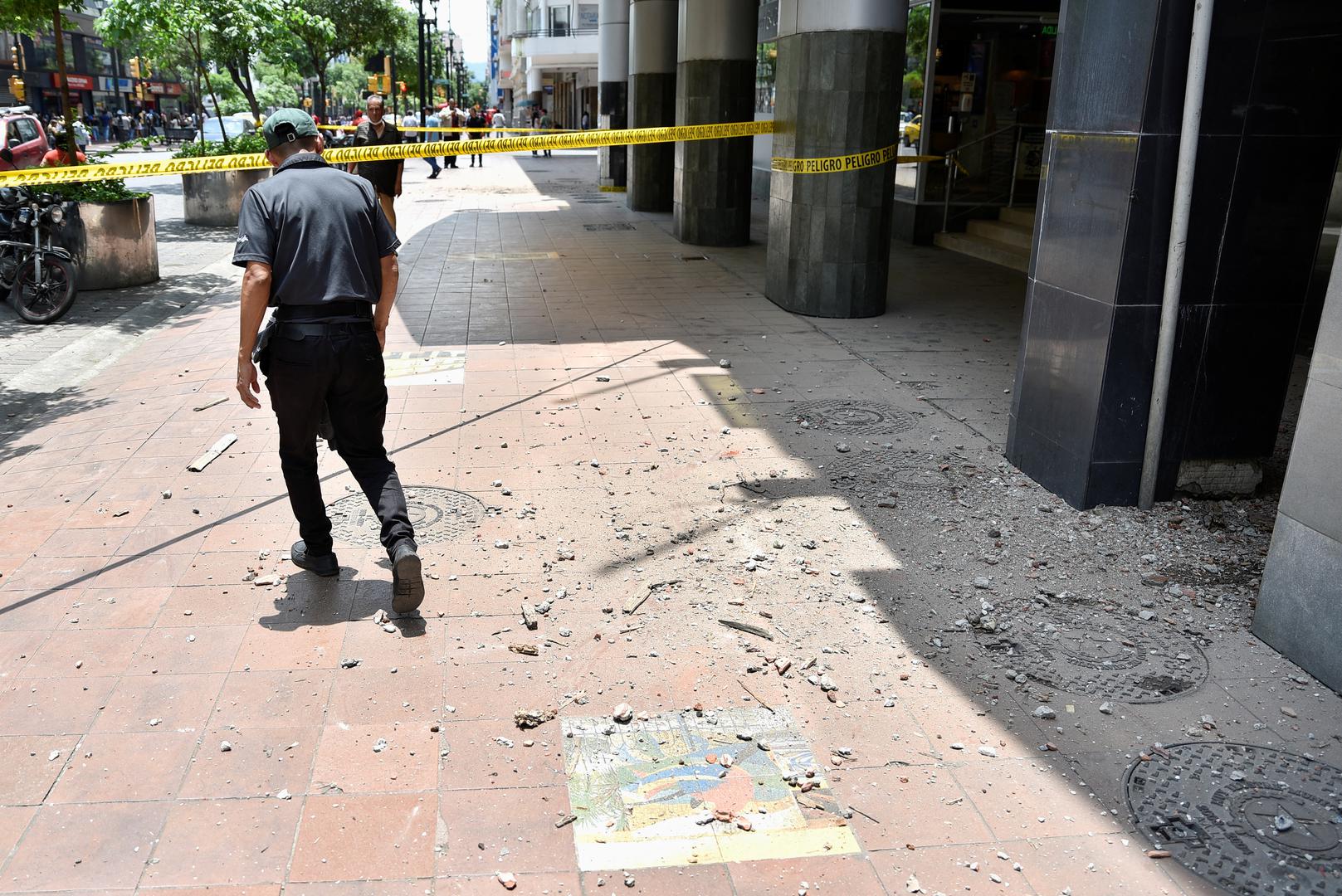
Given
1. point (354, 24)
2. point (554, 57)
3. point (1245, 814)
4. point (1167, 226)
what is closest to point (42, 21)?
point (1167, 226)

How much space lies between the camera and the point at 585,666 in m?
4.49

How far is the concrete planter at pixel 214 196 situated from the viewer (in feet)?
60.9

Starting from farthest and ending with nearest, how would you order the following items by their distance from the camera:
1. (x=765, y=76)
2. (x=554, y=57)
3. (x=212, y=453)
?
(x=554, y=57)
(x=765, y=76)
(x=212, y=453)

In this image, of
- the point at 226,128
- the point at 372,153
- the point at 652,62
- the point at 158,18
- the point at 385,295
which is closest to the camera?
the point at 385,295

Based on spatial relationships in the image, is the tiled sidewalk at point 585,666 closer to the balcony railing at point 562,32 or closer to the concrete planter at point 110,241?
the concrete planter at point 110,241

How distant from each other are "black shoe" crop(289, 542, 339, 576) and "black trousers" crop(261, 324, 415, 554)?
0.18 m

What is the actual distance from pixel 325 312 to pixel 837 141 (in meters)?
7.31

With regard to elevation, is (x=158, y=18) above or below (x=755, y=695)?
above

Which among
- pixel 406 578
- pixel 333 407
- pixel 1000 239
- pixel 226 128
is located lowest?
pixel 406 578

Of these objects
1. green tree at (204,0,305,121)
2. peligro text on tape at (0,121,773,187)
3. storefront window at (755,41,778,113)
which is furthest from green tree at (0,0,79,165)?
storefront window at (755,41,778,113)

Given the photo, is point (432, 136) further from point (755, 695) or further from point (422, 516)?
point (755, 695)

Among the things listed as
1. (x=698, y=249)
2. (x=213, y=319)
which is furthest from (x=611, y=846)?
(x=698, y=249)

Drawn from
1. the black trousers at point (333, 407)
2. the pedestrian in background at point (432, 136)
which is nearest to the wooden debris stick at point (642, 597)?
the black trousers at point (333, 407)

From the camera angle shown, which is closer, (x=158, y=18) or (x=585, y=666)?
(x=585, y=666)
